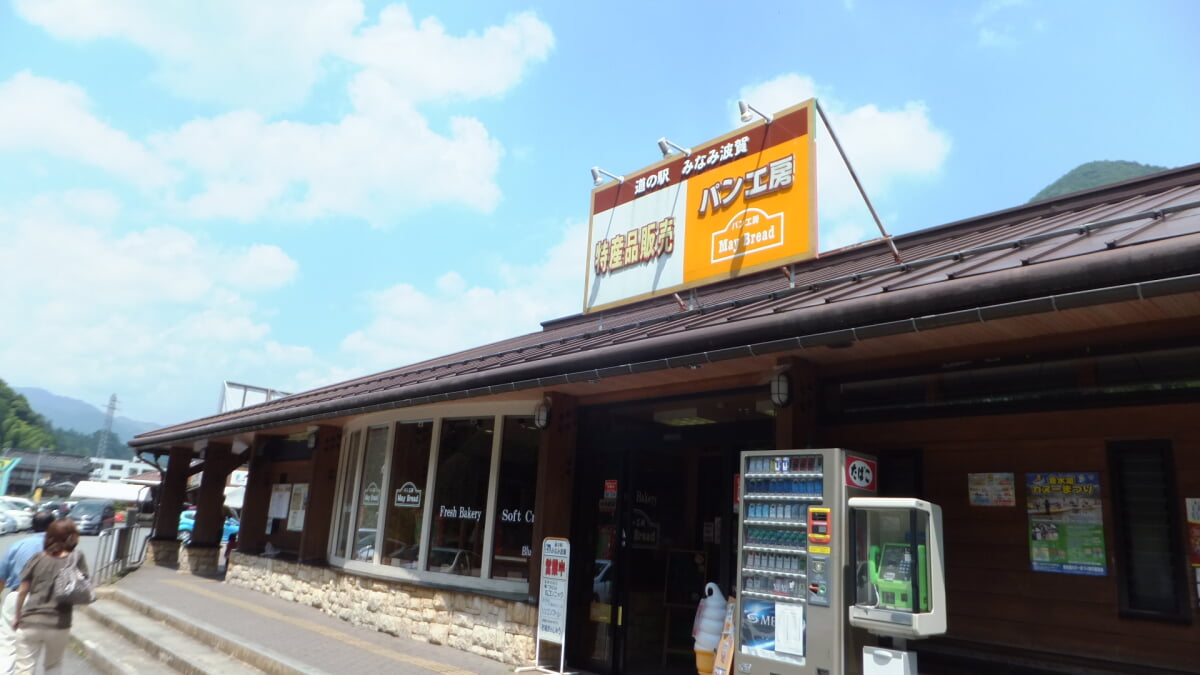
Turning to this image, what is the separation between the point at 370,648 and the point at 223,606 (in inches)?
162

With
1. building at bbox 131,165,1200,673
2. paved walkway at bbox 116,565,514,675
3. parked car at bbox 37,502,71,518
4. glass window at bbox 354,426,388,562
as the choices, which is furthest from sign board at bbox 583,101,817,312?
parked car at bbox 37,502,71,518

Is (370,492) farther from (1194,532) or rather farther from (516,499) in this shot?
(1194,532)

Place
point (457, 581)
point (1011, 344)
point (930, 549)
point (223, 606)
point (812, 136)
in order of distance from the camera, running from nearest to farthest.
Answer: point (930, 549) < point (1011, 344) < point (812, 136) < point (457, 581) < point (223, 606)

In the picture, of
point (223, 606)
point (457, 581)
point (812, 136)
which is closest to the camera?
point (812, 136)

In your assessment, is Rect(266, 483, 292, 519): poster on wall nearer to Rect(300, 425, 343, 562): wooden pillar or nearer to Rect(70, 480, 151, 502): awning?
Rect(300, 425, 343, 562): wooden pillar

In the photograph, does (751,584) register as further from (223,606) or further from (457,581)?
(223,606)

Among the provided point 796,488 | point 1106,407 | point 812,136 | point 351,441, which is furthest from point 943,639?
point 351,441

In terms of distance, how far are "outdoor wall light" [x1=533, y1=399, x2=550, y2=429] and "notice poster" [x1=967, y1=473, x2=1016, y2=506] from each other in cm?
425

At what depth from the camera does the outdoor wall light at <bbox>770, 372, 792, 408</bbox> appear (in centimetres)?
588

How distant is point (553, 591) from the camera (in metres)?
7.61

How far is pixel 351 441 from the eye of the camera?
12.1 meters

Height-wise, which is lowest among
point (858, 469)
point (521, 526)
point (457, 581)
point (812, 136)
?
point (457, 581)

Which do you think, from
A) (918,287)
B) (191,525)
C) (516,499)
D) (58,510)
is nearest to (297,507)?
(516,499)

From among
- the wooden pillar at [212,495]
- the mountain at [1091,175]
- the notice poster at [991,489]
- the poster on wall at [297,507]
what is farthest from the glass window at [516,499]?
the mountain at [1091,175]
